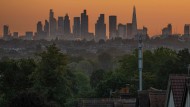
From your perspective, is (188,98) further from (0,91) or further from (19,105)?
(0,91)

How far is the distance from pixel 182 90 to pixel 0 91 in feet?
203

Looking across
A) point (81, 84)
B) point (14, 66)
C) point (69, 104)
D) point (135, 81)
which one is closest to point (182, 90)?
point (69, 104)

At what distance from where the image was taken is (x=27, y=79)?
7931cm

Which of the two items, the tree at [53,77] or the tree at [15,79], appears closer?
the tree at [53,77]

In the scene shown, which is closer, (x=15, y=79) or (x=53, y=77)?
(x=53, y=77)

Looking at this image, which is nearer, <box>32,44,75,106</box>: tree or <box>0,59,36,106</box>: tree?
<box>32,44,75,106</box>: tree

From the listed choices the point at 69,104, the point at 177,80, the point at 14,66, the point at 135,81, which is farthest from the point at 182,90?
the point at 14,66

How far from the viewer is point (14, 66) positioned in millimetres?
84875

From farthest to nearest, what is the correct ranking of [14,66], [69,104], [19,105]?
[14,66]
[69,104]
[19,105]

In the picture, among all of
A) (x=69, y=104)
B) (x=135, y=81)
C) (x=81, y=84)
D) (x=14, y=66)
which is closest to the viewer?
(x=69, y=104)

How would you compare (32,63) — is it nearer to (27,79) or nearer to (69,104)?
(27,79)

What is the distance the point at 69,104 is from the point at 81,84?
7876 cm

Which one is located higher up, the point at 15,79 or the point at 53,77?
the point at 53,77

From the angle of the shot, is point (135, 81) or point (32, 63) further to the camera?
point (32, 63)
